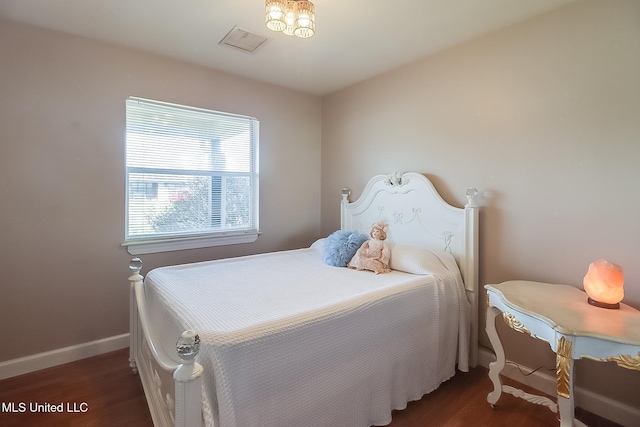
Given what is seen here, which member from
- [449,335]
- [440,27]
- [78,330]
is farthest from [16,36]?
[449,335]

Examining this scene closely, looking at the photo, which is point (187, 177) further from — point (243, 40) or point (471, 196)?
point (471, 196)

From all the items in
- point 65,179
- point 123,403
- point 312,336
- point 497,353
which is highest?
point 65,179

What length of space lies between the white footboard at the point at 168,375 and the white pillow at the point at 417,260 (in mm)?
1539

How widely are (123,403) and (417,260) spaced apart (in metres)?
2.08

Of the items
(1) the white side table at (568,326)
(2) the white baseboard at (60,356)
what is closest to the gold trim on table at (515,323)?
(1) the white side table at (568,326)

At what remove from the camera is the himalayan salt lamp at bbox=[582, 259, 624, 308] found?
1.45 metres

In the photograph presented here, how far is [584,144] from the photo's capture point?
179cm

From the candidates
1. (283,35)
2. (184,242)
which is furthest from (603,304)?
(184,242)

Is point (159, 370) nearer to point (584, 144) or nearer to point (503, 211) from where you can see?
point (503, 211)

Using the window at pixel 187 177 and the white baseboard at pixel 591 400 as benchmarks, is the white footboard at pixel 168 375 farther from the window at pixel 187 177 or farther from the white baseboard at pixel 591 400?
the white baseboard at pixel 591 400

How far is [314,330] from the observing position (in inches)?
54.8

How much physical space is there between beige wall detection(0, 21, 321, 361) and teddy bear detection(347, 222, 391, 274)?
1.63 m

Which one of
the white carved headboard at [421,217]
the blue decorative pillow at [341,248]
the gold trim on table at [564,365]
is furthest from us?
the blue decorative pillow at [341,248]

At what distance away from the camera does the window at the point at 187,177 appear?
101 inches
